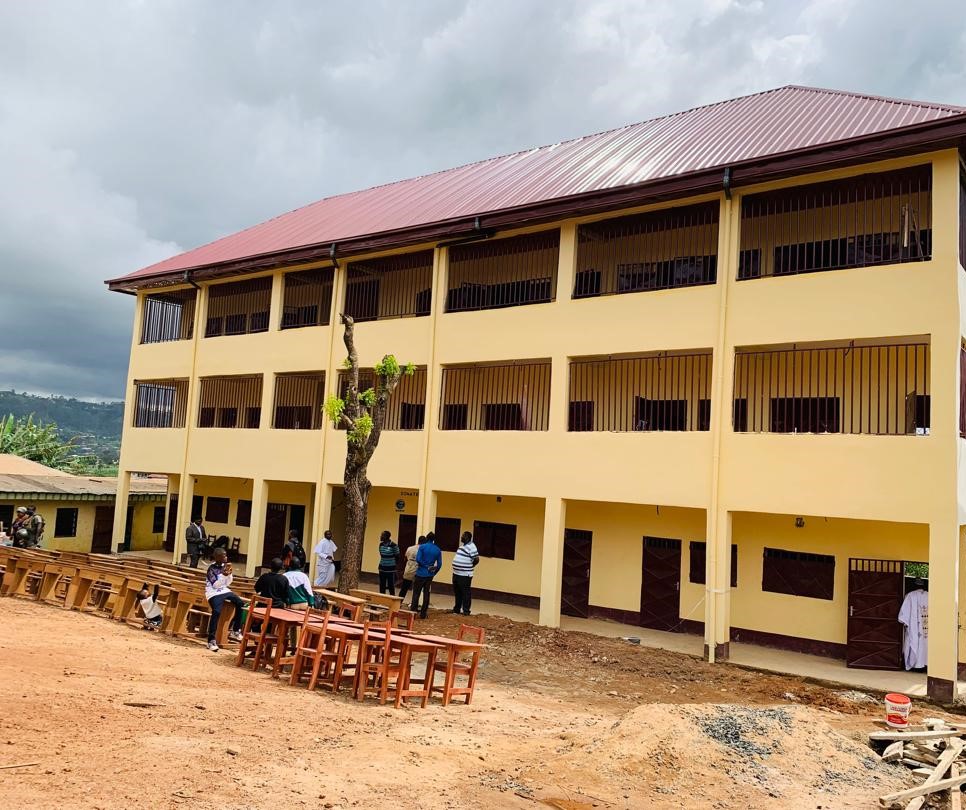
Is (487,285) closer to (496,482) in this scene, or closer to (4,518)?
(496,482)

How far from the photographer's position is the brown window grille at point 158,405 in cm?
2641

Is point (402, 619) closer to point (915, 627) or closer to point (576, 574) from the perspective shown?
→ point (576, 574)

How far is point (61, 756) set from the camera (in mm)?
6133

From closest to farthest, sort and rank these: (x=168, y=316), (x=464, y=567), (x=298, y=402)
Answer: (x=464, y=567)
(x=298, y=402)
(x=168, y=316)

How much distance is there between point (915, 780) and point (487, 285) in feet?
47.1

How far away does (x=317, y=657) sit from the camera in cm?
984

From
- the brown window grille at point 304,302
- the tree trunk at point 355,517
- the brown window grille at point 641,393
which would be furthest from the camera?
the brown window grille at point 304,302

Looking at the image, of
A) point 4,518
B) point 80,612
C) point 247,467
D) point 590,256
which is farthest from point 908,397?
point 4,518

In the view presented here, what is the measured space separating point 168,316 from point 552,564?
1688 cm

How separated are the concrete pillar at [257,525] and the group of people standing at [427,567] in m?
5.60

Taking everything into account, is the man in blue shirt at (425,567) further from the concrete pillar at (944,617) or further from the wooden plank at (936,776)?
the wooden plank at (936,776)

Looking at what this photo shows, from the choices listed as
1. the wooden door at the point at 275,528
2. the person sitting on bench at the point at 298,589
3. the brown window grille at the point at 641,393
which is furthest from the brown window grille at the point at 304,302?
the person sitting on bench at the point at 298,589

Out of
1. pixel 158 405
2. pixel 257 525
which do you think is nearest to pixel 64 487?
pixel 158 405

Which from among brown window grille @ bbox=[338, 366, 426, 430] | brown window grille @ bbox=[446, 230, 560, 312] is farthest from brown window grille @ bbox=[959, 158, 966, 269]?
brown window grille @ bbox=[338, 366, 426, 430]
